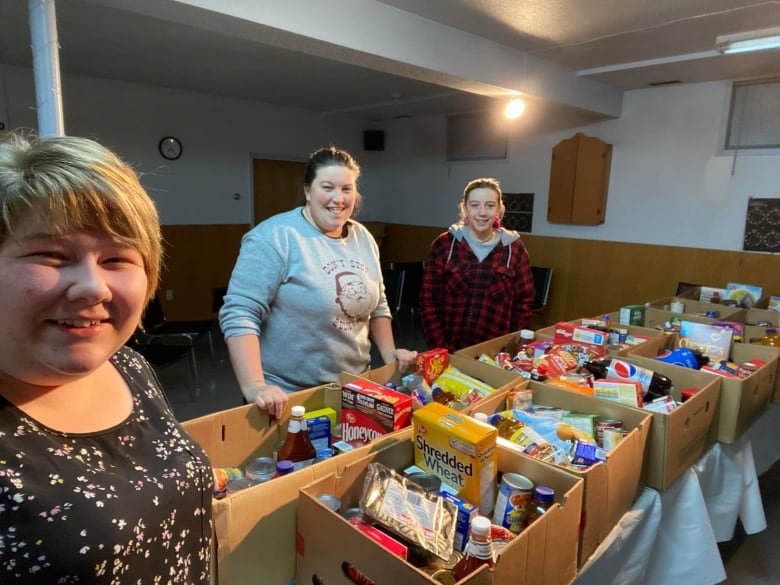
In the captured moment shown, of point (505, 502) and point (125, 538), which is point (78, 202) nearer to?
point (125, 538)

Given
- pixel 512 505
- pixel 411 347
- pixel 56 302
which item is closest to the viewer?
pixel 56 302

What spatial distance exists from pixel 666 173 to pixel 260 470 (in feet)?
13.3

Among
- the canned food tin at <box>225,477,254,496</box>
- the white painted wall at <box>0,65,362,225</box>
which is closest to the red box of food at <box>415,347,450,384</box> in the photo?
the canned food tin at <box>225,477,254,496</box>

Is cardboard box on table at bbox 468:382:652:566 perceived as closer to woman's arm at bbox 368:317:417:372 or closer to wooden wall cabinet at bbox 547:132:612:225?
woman's arm at bbox 368:317:417:372

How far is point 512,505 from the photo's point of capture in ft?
3.03

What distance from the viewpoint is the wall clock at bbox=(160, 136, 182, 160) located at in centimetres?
474

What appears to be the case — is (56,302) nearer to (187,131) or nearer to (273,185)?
(187,131)

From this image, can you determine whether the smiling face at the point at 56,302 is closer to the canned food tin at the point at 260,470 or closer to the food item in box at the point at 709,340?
the canned food tin at the point at 260,470

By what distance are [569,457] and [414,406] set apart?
1.25 feet

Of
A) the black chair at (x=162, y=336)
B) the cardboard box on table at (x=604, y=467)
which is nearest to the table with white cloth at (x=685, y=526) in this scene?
the cardboard box on table at (x=604, y=467)

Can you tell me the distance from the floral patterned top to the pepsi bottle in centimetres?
131

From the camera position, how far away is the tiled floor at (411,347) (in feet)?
6.24

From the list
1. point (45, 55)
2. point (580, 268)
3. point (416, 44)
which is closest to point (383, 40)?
point (416, 44)

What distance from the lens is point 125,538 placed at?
0.54 metres
